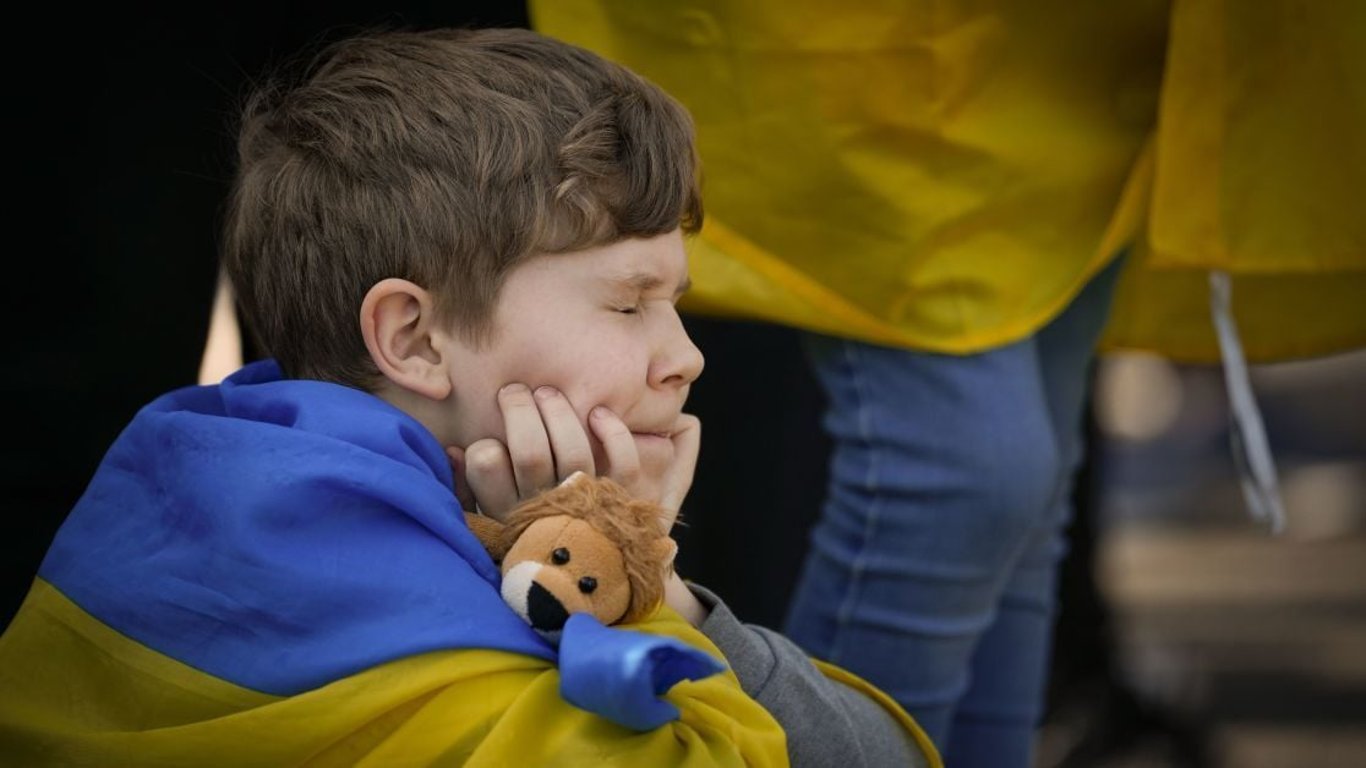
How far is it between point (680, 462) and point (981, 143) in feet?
1.79

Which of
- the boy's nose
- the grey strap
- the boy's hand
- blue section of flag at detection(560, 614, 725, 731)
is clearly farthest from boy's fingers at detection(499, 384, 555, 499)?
the grey strap

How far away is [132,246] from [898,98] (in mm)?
880

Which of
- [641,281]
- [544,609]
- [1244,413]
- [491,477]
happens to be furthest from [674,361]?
[1244,413]

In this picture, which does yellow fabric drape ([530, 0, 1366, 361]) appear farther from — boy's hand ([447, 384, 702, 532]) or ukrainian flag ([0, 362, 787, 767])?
ukrainian flag ([0, 362, 787, 767])

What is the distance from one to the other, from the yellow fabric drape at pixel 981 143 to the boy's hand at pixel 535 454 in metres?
0.53

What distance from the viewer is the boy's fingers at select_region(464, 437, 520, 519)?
1.33m

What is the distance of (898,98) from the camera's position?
1796 mm

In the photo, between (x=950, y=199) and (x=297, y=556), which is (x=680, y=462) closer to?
(x=297, y=556)

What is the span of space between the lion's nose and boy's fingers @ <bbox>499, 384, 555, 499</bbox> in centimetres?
15

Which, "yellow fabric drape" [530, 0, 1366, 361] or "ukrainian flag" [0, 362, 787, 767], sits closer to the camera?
"ukrainian flag" [0, 362, 787, 767]

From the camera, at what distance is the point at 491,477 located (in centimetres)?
134

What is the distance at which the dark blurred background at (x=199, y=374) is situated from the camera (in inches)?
80.5

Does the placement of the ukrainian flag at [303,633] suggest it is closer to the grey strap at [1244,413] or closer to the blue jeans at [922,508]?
the blue jeans at [922,508]

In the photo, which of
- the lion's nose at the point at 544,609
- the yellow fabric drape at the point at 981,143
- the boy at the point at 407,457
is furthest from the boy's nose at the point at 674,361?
the yellow fabric drape at the point at 981,143
